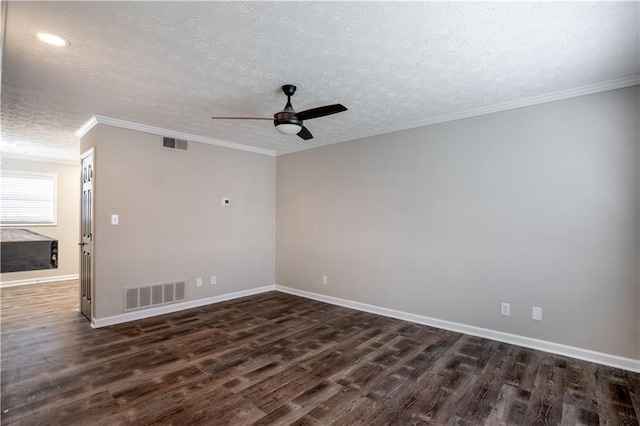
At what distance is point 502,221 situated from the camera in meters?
3.45

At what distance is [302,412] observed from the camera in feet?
7.17

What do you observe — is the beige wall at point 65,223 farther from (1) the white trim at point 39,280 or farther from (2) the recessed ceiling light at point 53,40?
Answer: (2) the recessed ceiling light at point 53,40

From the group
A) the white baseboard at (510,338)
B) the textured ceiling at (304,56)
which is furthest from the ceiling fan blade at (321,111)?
the white baseboard at (510,338)

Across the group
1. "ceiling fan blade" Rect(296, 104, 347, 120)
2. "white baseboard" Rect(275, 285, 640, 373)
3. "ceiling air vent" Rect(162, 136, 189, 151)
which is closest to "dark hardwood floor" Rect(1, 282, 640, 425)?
"white baseboard" Rect(275, 285, 640, 373)

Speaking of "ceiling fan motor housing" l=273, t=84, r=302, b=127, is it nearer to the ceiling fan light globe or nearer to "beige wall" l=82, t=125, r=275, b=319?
the ceiling fan light globe

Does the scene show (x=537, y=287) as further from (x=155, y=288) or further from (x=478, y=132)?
(x=155, y=288)

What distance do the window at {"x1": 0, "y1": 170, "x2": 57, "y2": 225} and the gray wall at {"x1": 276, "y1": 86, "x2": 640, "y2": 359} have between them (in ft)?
18.5

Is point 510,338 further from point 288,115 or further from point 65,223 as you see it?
point 65,223

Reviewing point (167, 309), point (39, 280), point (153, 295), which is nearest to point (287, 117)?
point (153, 295)

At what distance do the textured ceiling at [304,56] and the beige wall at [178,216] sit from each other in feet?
2.46

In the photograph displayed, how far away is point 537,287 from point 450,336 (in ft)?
3.38

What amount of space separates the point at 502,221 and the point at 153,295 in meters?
4.43

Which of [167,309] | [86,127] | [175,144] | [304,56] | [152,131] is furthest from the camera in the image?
[175,144]

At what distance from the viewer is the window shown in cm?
598
